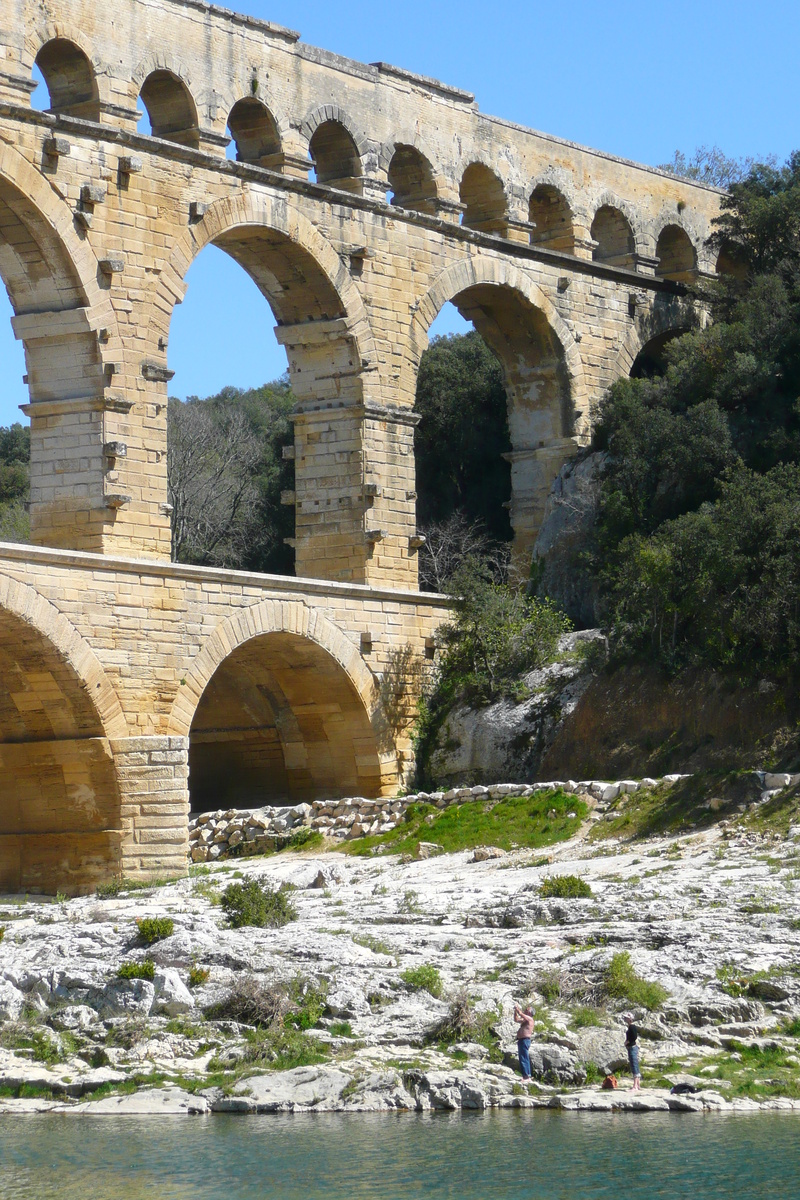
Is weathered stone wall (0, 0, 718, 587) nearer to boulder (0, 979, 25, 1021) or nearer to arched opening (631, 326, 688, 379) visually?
arched opening (631, 326, 688, 379)

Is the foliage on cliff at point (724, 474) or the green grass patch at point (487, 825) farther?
the foliage on cliff at point (724, 474)

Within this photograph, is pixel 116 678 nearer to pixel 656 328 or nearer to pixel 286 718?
pixel 286 718

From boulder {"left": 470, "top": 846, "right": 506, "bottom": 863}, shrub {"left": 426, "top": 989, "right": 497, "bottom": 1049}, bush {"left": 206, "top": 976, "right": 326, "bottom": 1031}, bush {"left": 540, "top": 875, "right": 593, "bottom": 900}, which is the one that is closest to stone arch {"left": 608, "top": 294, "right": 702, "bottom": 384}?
boulder {"left": 470, "top": 846, "right": 506, "bottom": 863}

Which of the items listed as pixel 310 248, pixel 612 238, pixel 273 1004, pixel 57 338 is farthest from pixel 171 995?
pixel 612 238

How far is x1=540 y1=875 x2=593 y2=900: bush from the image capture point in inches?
767

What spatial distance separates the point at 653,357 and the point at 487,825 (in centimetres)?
1443

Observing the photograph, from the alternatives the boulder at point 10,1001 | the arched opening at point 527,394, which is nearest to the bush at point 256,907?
the boulder at point 10,1001

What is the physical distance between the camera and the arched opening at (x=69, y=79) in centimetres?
2520

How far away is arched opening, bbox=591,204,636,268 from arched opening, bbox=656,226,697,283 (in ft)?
4.11

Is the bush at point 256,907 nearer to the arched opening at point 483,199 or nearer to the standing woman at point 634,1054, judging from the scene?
the standing woman at point 634,1054

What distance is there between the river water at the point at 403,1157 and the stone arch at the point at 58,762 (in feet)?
30.1

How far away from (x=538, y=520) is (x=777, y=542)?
8.68 m

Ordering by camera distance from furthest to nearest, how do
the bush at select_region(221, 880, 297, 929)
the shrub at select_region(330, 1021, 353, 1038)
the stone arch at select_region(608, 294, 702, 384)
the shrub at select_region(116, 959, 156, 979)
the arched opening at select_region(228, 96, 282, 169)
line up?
the stone arch at select_region(608, 294, 702, 384)
the arched opening at select_region(228, 96, 282, 169)
the bush at select_region(221, 880, 297, 929)
the shrub at select_region(116, 959, 156, 979)
the shrub at select_region(330, 1021, 353, 1038)

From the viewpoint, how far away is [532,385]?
32.7m
